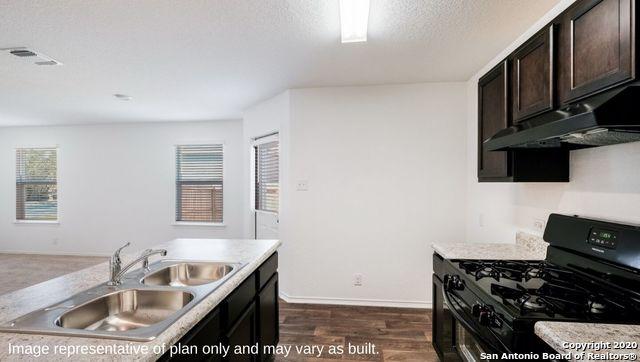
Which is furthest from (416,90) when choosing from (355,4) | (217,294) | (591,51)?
(217,294)

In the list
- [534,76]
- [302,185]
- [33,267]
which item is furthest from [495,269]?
[33,267]

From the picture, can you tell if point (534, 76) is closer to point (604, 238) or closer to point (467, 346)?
point (604, 238)

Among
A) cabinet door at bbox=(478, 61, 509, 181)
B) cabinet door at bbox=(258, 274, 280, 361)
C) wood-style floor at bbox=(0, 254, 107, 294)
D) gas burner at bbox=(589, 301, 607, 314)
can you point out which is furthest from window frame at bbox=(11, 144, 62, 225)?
gas burner at bbox=(589, 301, 607, 314)

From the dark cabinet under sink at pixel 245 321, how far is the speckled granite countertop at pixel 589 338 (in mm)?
1211

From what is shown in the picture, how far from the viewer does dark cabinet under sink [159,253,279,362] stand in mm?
1233

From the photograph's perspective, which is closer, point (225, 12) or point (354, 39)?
point (225, 12)

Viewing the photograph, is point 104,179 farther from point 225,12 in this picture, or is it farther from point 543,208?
point 543,208

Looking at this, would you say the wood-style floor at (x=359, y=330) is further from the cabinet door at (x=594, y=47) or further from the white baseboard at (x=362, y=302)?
the cabinet door at (x=594, y=47)

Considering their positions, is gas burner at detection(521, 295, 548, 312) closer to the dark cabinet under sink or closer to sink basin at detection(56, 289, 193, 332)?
the dark cabinet under sink

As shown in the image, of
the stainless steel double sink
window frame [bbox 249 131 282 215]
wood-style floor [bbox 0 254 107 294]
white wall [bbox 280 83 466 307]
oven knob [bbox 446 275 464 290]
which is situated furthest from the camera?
wood-style floor [bbox 0 254 107 294]

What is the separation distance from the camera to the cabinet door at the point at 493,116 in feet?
6.70

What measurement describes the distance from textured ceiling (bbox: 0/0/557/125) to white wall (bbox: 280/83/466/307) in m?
0.27

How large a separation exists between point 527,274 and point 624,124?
866 millimetres

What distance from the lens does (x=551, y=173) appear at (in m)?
1.91
